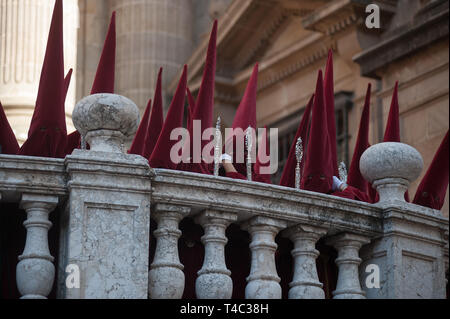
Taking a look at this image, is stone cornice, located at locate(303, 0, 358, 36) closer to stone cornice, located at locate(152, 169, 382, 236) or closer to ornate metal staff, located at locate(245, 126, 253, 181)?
ornate metal staff, located at locate(245, 126, 253, 181)

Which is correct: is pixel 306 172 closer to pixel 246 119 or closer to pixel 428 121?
pixel 246 119

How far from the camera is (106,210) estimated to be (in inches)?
346

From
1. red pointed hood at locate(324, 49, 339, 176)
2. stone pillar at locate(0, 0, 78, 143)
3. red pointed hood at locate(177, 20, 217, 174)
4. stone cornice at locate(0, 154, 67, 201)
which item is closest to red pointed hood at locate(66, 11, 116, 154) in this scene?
red pointed hood at locate(177, 20, 217, 174)

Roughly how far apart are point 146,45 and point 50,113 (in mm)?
15542

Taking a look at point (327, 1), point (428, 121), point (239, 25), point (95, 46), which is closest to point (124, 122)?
point (428, 121)

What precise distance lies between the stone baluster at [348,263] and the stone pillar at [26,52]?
6068mm

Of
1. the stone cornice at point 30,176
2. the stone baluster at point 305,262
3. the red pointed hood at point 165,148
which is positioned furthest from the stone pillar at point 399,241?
the stone cornice at point 30,176

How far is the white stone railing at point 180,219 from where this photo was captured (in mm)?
8688

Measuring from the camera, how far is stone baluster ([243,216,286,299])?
30.1 feet

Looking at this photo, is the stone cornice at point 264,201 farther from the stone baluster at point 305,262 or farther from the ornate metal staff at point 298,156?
the ornate metal staff at point 298,156

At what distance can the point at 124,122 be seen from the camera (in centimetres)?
898

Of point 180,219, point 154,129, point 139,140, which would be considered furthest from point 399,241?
point 139,140

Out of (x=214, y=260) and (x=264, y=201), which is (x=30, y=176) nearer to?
(x=214, y=260)
